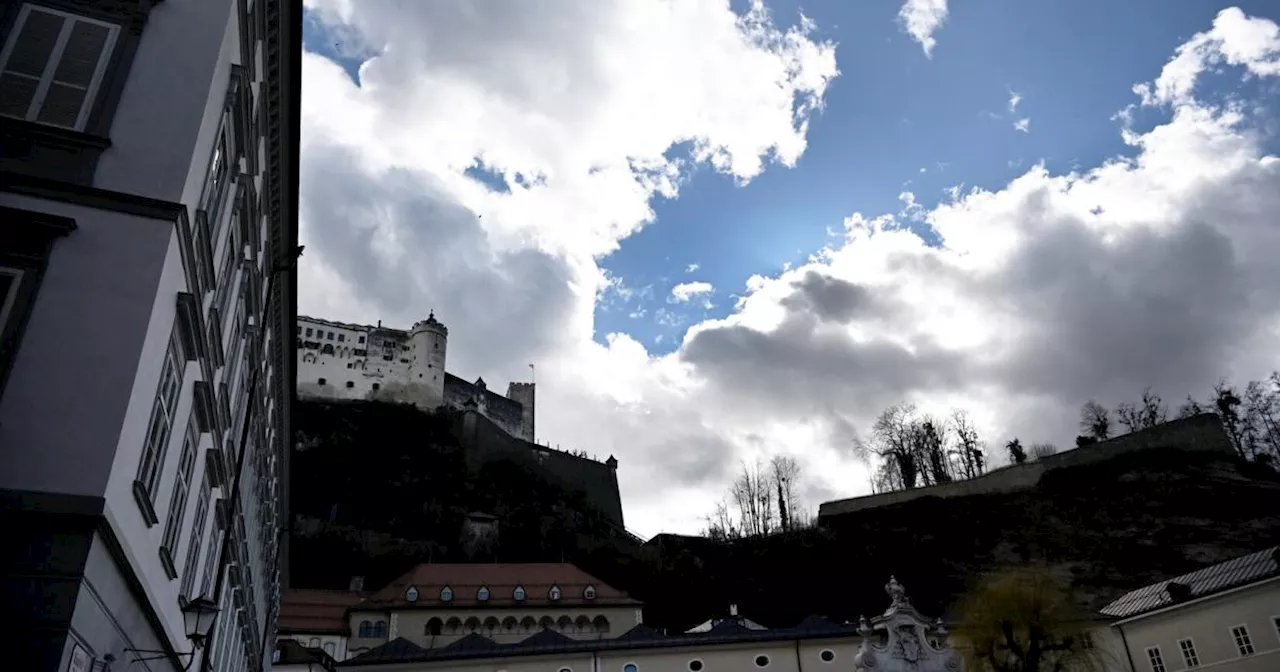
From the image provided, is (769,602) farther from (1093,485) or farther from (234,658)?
(234,658)

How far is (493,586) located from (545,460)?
1622 inches

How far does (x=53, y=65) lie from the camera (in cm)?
951

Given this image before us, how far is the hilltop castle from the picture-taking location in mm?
93812

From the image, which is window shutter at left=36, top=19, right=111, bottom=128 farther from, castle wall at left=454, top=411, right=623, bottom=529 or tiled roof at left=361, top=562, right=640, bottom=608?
castle wall at left=454, top=411, right=623, bottom=529

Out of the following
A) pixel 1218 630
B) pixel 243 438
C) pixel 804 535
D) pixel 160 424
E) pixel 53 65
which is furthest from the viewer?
pixel 804 535

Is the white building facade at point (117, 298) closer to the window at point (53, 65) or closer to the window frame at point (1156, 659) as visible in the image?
the window at point (53, 65)

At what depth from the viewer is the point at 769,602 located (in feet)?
194

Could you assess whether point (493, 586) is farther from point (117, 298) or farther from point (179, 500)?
point (117, 298)

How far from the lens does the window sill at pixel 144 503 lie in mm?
8984

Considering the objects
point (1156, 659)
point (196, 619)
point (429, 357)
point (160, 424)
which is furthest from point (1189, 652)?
point (429, 357)

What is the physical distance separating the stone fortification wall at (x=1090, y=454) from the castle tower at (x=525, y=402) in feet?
148

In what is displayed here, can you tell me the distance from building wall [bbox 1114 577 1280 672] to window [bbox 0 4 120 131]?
131ft

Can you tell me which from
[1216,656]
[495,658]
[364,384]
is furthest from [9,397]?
[364,384]

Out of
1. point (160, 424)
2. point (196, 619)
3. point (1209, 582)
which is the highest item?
point (1209, 582)
